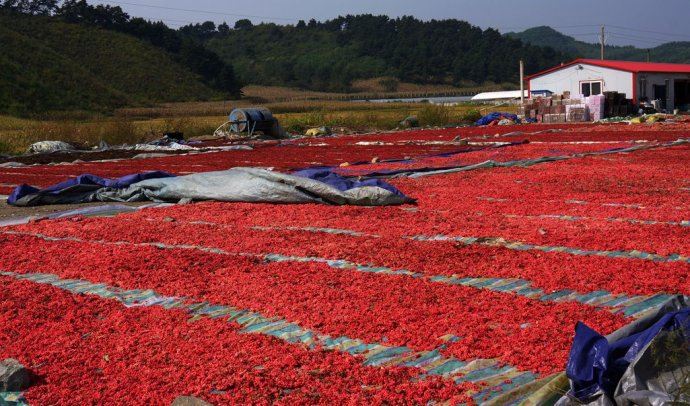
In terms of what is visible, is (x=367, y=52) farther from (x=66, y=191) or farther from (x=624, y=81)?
(x=66, y=191)

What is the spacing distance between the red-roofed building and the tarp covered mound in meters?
29.0

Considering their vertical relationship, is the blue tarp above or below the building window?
below

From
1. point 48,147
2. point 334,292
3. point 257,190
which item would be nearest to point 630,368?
point 334,292

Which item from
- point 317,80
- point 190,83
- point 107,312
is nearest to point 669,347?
point 107,312

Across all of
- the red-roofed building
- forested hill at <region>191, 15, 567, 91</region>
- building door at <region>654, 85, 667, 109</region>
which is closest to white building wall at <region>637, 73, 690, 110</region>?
the red-roofed building

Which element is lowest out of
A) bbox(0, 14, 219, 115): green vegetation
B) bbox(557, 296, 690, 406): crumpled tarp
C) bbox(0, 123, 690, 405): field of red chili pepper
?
bbox(0, 123, 690, 405): field of red chili pepper

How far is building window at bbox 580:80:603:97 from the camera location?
37.0 m

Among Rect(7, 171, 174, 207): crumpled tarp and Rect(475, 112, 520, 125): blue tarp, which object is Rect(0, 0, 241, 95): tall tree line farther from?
Rect(7, 171, 174, 207): crumpled tarp

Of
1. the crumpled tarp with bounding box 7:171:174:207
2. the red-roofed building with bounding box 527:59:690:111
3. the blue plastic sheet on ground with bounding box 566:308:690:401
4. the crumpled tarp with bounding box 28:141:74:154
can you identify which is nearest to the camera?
the blue plastic sheet on ground with bounding box 566:308:690:401

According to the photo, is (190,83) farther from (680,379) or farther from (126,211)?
(680,379)

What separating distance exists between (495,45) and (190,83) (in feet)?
243

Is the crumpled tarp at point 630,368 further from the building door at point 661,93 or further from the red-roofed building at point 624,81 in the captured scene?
the building door at point 661,93

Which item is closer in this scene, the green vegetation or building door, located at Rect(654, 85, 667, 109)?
building door, located at Rect(654, 85, 667, 109)

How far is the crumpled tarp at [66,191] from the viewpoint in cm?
954
